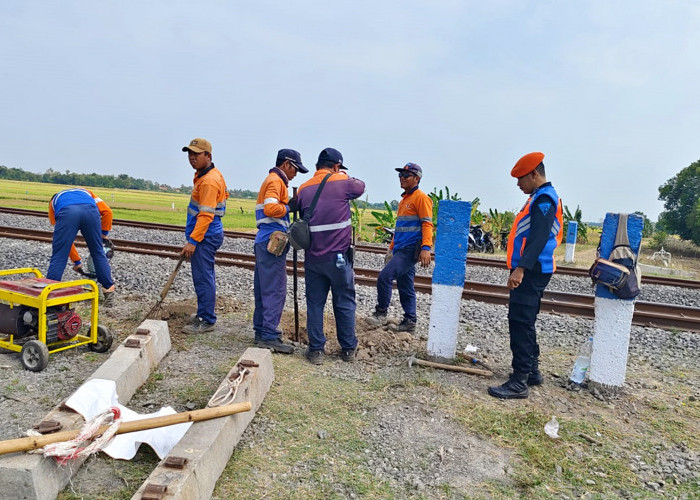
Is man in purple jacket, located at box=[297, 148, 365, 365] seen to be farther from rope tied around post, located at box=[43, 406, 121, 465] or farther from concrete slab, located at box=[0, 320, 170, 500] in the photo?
rope tied around post, located at box=[43, 406, 121, 465]

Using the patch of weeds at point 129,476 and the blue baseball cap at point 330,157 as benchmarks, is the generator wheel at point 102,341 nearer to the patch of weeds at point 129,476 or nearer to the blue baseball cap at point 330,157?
the patch of weeds at point 129,476

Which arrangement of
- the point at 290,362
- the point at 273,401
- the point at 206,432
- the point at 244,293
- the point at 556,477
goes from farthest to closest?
1. the point at 244,293
2. the point at 290,362
3. the point at 273,401
4. the point at 556,477
5. the point at 206,432

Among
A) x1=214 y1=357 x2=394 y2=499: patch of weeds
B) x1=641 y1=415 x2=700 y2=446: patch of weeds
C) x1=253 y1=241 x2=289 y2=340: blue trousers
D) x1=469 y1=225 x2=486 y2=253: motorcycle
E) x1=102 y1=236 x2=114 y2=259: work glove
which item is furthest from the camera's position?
x1=469 y1=225 x2=486 y2=253: motorcycle

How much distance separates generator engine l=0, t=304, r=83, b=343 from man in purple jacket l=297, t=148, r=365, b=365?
2.31 meters

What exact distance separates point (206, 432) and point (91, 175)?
119969 millimetres

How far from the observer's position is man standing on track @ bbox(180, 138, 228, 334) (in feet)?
17.7

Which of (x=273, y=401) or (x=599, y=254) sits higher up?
(x=599, y=254)

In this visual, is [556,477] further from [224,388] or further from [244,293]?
[244,293]

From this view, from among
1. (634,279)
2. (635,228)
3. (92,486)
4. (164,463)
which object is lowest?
(92,486)

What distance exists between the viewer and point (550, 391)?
4.64 meters

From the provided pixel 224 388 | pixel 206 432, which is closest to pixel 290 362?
pixel 224 388

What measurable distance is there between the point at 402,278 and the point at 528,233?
2.16m

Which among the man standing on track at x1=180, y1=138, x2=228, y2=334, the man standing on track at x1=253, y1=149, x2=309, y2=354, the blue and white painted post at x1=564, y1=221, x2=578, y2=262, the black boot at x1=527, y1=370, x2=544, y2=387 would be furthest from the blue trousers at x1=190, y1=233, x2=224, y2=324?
the blue and white painted post at x1=564, y1=221, x2=578, y2=262

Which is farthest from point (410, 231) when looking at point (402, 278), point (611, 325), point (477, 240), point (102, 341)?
point (477, 240)
